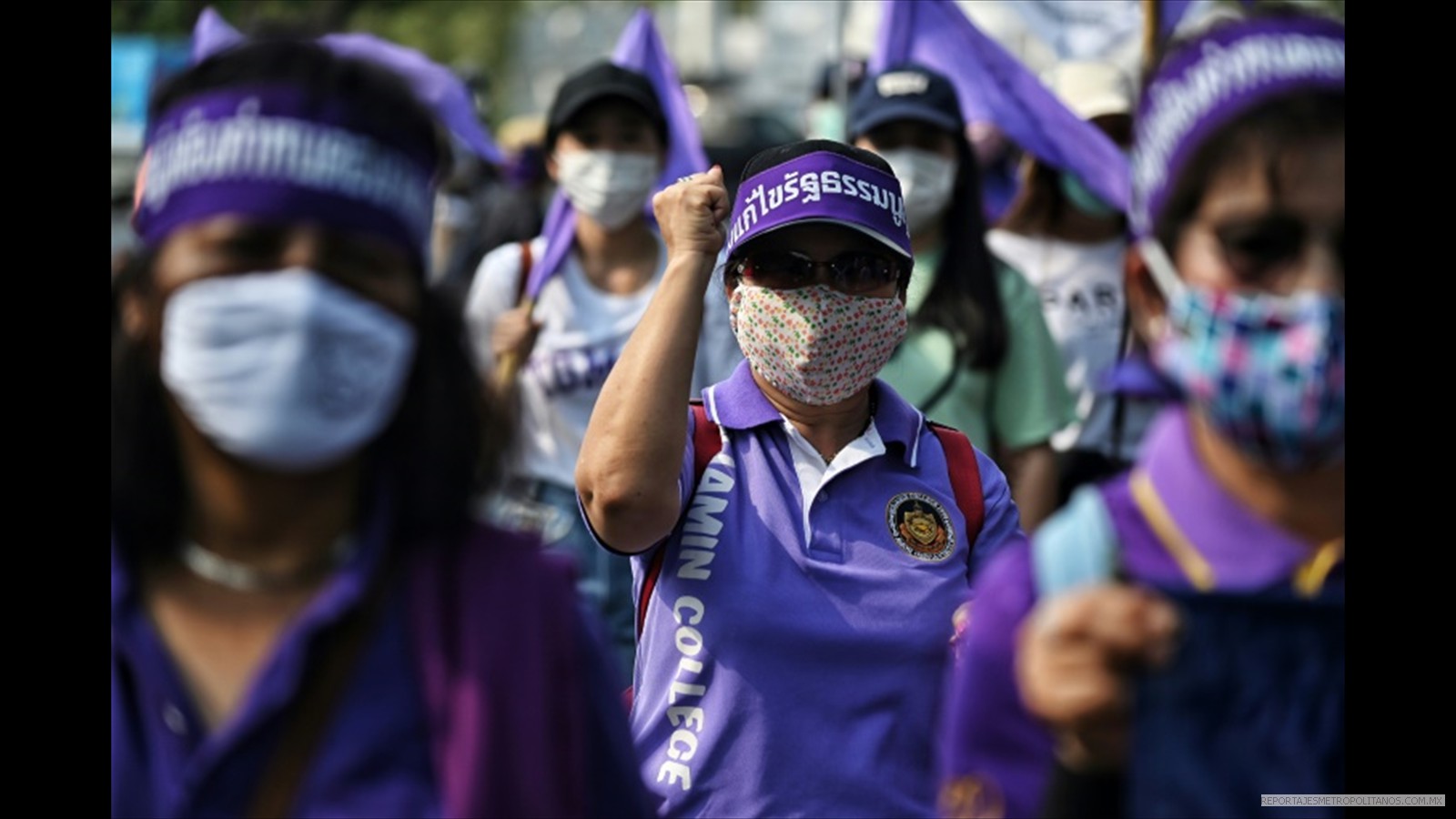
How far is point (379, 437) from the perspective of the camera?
2.67 metres

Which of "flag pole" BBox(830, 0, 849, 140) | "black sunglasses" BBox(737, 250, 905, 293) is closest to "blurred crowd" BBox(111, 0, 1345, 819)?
"black sunglasses" BBox(737, 250, 905, 293)

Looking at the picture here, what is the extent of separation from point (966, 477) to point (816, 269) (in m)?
0.46

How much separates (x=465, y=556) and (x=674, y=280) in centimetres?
122

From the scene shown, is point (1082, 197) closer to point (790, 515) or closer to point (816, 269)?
point (816, 269)

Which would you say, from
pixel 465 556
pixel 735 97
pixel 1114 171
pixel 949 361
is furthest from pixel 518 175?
pixel 735 97

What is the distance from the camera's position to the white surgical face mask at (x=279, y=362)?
2529mm

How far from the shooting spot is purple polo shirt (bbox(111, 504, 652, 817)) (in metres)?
2.56

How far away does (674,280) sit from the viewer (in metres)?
3.78

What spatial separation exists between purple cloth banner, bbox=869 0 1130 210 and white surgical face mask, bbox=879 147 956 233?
0.81 metres

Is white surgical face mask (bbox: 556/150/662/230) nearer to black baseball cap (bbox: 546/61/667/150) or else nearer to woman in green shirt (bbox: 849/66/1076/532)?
black baseball cap (bbox: 546/61/667/150)

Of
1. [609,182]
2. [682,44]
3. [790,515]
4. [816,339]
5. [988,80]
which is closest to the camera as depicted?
[790,515]

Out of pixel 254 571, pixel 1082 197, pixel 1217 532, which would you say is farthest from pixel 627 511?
pixel 1082 197

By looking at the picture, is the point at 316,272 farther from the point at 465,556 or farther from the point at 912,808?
the point at 912,808

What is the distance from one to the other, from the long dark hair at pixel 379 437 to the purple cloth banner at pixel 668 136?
13.0ft
